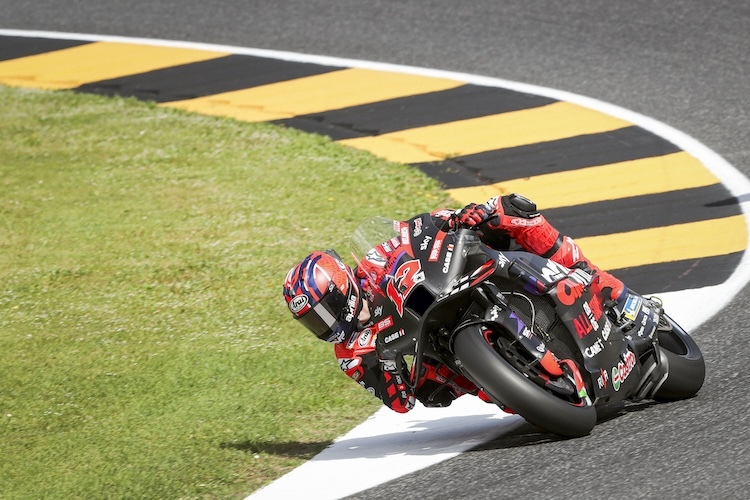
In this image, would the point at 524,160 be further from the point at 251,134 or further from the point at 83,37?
the point at 83,37

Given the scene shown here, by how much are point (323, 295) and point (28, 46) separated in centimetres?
1046

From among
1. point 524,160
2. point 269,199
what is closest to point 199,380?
point 269,199

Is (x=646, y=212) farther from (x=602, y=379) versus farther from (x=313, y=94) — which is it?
(x=313, y=94)

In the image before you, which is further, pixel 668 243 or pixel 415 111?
pixel 415 111

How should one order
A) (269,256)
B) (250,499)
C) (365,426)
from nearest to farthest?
(250,499) → (365,426) → (269,256)

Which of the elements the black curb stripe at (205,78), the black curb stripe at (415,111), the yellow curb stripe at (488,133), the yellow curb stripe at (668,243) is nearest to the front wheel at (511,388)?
the yellow curb stripe at (668,243)

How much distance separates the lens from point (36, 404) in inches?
304

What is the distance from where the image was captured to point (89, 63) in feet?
47.8

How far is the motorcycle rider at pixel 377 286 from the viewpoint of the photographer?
20.4ft

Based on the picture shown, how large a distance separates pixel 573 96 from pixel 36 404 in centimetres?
673

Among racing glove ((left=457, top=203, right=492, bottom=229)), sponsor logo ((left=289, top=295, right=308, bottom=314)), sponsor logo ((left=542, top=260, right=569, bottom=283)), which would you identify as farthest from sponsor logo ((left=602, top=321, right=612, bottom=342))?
sponsor logo ((left=289, top=295, right=308, bottom=314))

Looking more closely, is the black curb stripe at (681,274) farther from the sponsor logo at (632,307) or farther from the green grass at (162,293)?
the green grass at (162,293)

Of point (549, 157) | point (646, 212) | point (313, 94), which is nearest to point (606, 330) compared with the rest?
point (646, 212)

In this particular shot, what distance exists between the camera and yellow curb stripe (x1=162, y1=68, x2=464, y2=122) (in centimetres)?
1277
